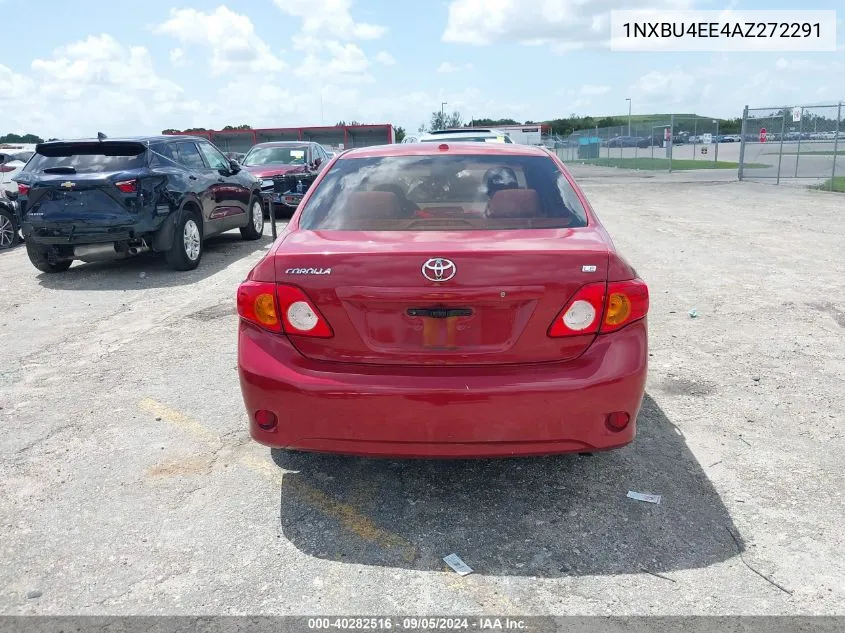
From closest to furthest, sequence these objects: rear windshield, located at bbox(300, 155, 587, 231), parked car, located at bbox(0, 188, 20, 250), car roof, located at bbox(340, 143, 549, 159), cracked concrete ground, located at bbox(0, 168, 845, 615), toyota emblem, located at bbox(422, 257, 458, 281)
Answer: cracked concrete ground, located at bbox(0, 168, 845, 615) < toyota emblem, located at bbox(422, 257, 458, 281) < rear windshield, located at bbox(300, 155, 587, 231) < car roof, located at bbox(340, 143, 549, 159) < parked car, located at bbox(0, 188, 20, 250)

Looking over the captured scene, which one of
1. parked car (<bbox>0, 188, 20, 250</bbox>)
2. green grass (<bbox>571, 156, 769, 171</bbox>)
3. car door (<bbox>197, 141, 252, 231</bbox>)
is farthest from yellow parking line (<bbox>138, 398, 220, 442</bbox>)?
green grass (<bbox>571, 156, 769, 171</bbox>)

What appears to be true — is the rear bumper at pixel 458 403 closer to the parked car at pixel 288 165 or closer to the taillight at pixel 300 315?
the taillight at pixel 300 315

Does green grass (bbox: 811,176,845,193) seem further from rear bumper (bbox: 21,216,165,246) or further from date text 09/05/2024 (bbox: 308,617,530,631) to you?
date text 09/05/2024 (bbox: 308,617,530,631)

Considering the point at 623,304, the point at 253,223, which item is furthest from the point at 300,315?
the point at 253,223

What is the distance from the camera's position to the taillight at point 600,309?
3.08 m

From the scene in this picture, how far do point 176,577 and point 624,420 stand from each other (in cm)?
196

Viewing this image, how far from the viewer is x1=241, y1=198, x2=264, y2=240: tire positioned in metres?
11.9

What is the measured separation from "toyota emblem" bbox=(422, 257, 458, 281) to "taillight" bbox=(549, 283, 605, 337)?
0.49 meters

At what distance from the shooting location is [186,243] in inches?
371

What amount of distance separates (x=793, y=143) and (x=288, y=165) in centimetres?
1670

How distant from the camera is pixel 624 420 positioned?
10.3 feet

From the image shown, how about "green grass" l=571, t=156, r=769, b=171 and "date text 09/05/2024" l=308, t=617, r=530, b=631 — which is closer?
"date text 09/05/2024" l=308, t=617, r=530, b=631

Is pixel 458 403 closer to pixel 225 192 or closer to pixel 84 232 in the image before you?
pixel 84 232

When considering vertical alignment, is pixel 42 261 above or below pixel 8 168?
below
